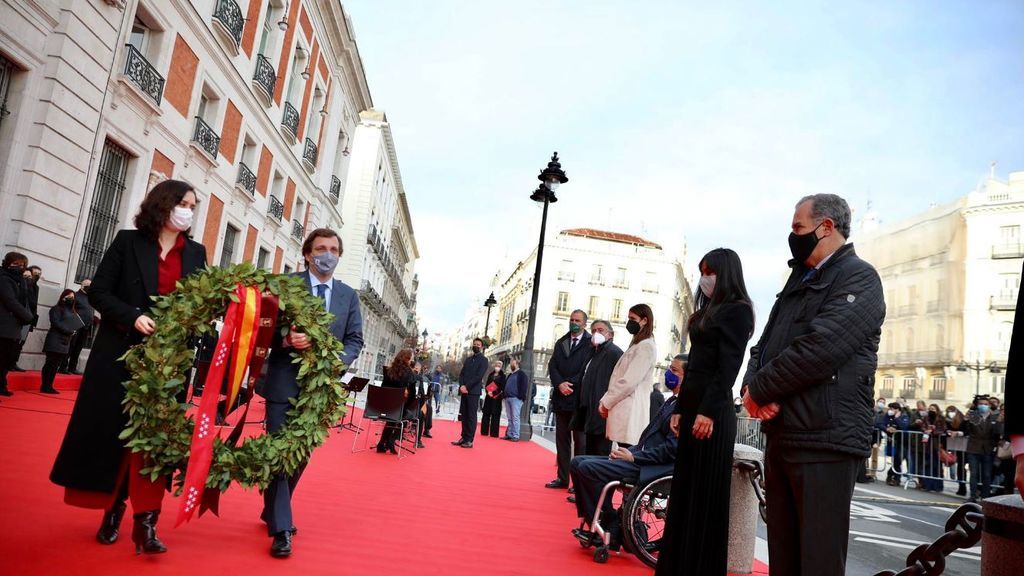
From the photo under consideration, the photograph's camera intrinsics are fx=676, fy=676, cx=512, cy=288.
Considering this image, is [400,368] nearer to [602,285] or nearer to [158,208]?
[158,208]

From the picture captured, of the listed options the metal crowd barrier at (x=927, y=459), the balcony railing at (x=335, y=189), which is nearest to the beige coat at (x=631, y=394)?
the metal crowd barrier at (x=927, y=459)

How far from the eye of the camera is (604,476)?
5.05 m

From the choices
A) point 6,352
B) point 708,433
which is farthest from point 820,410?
point 6,352

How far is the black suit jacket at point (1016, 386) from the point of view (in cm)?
158

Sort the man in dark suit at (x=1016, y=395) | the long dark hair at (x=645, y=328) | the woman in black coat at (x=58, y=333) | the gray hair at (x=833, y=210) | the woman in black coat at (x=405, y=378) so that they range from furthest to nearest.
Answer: the woman in black coat at (x=405, y=378), the woman in black coat at (x=58, y=333), the long dark hair at (x=645, y=328), the gray hair at (x=833, y=210), the man in dark suit at (x=1016, y=395)

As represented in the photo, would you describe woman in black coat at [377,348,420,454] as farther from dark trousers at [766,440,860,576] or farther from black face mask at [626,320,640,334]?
dark trousers at [766,440,860,576]

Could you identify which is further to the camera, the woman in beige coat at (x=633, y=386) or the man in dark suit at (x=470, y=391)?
the man in dark suit at (x=470, y=391)

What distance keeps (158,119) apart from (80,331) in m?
4.80

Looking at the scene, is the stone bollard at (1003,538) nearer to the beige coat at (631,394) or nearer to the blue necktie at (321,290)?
the blue necktie at (321,290)

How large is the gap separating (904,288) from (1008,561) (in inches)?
1740

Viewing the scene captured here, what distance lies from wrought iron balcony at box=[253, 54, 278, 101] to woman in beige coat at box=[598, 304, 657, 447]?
1565cm

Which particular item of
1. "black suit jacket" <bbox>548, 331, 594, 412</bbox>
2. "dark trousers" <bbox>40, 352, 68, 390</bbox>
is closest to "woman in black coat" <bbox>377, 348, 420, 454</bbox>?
"black suit jacket" <bbox>548, 331, 594, 412</bbox>

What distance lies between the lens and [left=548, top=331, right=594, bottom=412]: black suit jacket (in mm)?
8625

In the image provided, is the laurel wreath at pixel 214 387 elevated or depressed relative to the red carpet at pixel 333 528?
elevated
